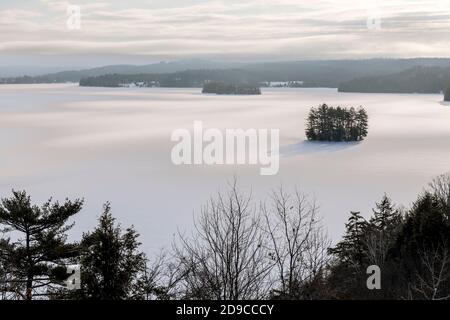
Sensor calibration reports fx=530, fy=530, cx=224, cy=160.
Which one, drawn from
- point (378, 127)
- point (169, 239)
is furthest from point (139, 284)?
point (378, 127)

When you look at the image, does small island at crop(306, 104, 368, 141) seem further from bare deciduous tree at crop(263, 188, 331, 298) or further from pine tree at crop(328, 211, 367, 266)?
pine tree at crop(328, 211, 367, 266)

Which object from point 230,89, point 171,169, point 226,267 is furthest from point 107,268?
point 230,89

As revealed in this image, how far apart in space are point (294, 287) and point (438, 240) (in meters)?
8.80

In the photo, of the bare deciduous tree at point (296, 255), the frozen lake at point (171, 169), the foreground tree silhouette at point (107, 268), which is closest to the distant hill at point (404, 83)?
the frozen lake at point (171, 169)

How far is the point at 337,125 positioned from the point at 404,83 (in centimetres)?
10680

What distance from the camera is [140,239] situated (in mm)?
20641

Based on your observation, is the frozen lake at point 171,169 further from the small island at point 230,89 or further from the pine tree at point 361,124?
the small island at point 230,89

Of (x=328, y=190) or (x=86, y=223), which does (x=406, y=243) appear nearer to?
(x=86, y=223)

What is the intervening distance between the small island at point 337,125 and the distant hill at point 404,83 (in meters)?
104

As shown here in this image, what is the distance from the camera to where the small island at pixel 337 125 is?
60.1 metres

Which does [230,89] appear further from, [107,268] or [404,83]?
[107,268]

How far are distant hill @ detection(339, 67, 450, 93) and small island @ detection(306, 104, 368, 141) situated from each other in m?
104

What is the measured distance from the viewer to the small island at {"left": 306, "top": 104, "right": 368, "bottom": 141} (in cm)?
6011

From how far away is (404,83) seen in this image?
522 ft
